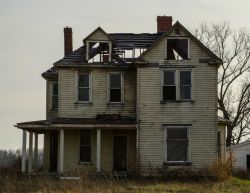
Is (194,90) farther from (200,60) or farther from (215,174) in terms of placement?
(215,174)

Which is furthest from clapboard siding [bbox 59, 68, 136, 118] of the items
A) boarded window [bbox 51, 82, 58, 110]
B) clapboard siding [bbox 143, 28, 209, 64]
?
boarded window [bbox 51, 82, 58, 110]

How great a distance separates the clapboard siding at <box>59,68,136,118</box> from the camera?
31359 mm

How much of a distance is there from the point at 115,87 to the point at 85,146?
3.73 meters

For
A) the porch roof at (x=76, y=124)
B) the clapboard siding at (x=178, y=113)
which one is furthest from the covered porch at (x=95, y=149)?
the clapboard siding at (x=178, y=113)

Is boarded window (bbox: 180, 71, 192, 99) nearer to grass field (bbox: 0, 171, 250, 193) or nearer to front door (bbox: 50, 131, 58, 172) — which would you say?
grass field (bbox: 0, 171, 250, 193)

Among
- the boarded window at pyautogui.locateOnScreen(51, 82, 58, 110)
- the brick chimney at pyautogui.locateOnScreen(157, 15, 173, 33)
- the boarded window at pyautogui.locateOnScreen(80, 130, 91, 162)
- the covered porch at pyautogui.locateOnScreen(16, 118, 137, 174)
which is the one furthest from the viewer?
the brick chimney at pyautogui.locateOnScreen(157, 15, 173, 33)

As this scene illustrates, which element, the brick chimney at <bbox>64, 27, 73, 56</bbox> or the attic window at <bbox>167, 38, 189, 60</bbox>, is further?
the brick chimney at <bbox>64, 27, 73, 56</bbox>

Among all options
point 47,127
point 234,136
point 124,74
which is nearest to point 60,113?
point 47,127

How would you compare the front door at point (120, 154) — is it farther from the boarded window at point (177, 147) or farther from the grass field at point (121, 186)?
the grass field at point (121, 186)

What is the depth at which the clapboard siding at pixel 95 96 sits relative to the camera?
103 feet

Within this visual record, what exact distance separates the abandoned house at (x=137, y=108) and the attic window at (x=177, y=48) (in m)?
0.09

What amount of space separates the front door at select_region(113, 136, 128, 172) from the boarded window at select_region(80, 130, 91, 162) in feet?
4.76

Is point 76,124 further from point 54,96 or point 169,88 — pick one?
point 169,88

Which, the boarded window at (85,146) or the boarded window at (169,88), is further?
the boarded window at (85,146)
